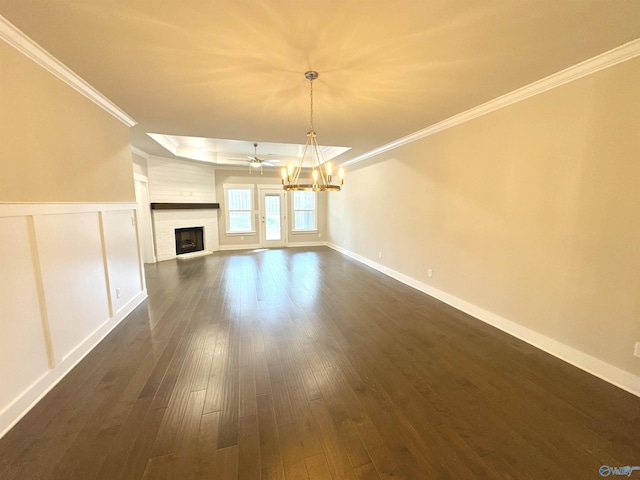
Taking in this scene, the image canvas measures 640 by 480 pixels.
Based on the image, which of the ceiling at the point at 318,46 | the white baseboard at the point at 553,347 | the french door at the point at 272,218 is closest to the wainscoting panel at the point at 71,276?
the ceiling at the point at 318,46

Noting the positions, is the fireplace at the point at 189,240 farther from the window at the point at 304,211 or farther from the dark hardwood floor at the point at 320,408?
the dark hardwood floor at the point at 320,408

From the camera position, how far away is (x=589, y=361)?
225 centimetres

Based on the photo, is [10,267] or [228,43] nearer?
[10,267]

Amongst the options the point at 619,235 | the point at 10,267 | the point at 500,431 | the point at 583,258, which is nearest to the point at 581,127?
the point at 619,235

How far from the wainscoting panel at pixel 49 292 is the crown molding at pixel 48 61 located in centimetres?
112

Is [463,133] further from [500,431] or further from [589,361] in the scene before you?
[500,431]

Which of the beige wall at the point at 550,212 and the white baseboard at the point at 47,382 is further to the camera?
the beige wall at the point at 550,212

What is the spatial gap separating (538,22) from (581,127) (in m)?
1.11

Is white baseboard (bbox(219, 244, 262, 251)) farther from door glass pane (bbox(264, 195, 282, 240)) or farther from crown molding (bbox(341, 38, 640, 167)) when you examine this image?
crown molding (bbox(341, 38, 640, 167))

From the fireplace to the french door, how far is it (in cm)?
187

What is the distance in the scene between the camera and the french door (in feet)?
27.6

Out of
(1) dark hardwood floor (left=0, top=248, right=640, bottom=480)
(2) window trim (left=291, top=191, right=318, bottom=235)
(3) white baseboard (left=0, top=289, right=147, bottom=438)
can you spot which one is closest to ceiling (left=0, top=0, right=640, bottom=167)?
(3) white baseboard (left=0, top=289, right=147, bottom=438)
